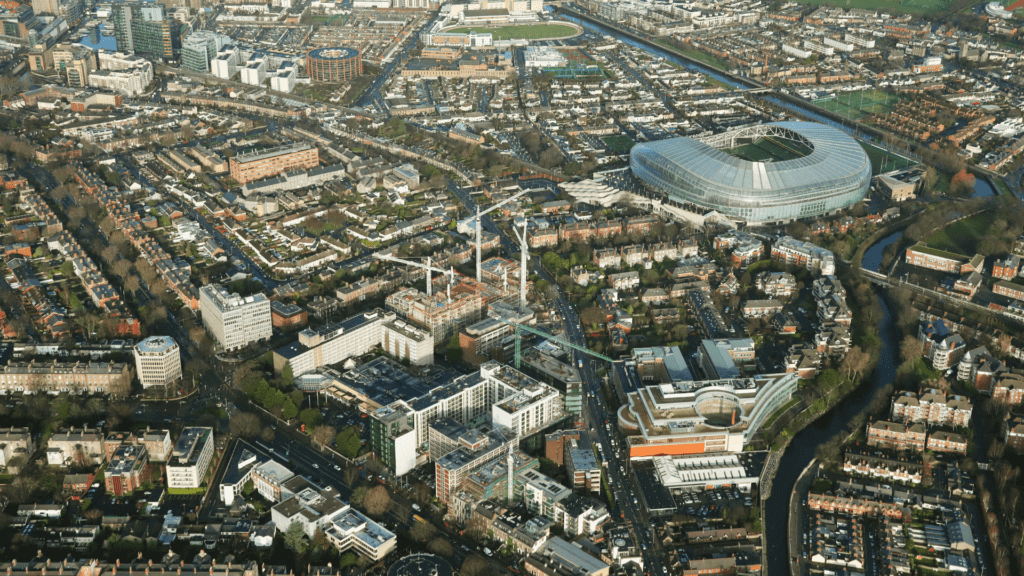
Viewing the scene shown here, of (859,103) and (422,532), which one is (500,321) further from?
(859,103)

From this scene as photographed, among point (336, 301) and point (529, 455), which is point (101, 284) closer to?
point (336, 301)

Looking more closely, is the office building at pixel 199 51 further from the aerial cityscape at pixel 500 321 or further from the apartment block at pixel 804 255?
the apartment block at pixel 804 255

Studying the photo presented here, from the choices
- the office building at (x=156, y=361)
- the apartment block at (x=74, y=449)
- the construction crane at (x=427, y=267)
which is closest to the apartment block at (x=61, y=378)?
the office building at (x=156, y=361)

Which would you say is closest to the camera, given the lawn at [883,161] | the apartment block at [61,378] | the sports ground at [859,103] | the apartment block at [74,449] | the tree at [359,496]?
the tree at [359,496]

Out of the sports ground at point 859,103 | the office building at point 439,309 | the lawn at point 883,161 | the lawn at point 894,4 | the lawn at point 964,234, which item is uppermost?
the lawn at point 894,4

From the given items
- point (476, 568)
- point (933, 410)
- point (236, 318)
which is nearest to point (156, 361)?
point (236, 318)

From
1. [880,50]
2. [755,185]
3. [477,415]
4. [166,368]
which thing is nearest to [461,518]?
[477,415]

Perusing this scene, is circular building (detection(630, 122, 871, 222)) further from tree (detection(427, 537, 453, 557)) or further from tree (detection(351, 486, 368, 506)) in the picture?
tree (detection(427, 537, 453, 557))

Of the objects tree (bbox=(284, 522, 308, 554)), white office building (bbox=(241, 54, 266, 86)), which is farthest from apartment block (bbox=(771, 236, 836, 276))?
white office building (bbox=(241, 54, 266, 86))
